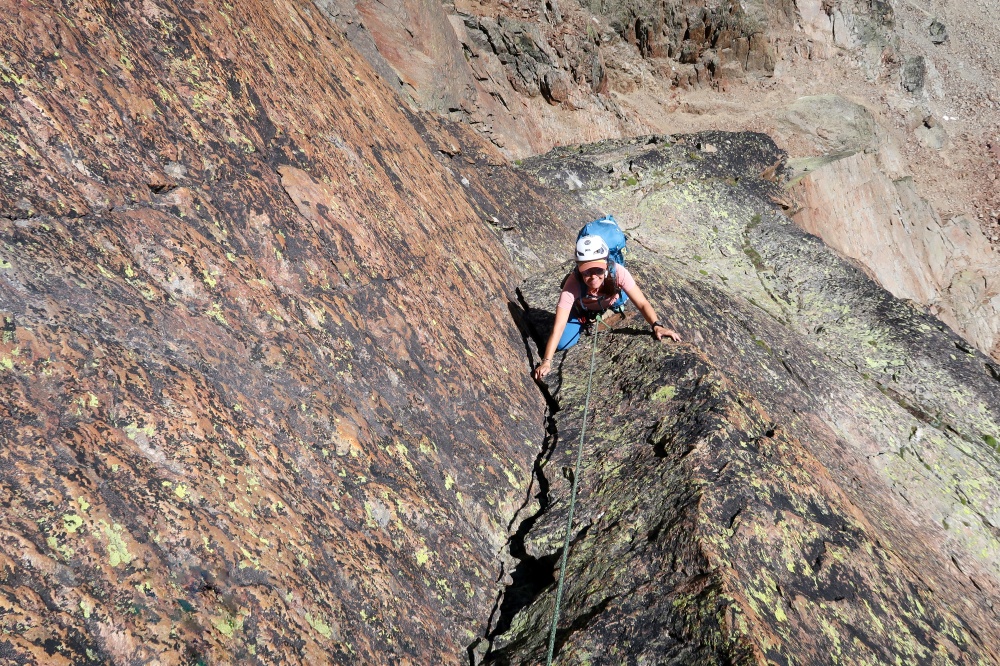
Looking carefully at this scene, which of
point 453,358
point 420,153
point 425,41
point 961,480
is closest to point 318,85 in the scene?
point 420,153

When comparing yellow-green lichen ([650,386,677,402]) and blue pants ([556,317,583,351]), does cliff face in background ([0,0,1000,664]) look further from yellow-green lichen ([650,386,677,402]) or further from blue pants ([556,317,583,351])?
blue pants ([556,317,583,351])

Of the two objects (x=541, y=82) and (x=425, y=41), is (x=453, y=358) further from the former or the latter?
(x=541, y=82)

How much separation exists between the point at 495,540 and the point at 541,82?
1973 centimetres

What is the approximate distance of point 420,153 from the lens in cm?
860

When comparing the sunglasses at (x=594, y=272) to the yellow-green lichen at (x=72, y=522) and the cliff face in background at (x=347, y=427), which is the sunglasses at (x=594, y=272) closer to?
the cliff face in background at (x=347, y=427)

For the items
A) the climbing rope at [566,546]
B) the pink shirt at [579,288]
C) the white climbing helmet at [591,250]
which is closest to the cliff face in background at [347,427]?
the climbing rope at [566,546]

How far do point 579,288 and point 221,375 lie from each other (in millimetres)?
4394

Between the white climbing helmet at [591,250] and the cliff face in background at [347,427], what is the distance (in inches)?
35.5

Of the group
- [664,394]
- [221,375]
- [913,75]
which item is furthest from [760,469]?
[913,75]

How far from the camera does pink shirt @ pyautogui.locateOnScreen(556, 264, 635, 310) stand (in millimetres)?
7336

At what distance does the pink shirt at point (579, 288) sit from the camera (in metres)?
7.34

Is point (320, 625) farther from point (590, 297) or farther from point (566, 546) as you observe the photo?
point (590, 297)

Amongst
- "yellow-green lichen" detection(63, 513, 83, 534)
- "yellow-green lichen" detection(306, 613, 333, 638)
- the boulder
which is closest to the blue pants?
"yellow-green lichen" detection(306, 613, 333, 638)

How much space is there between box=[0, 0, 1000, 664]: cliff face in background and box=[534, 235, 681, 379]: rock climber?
24 cm
